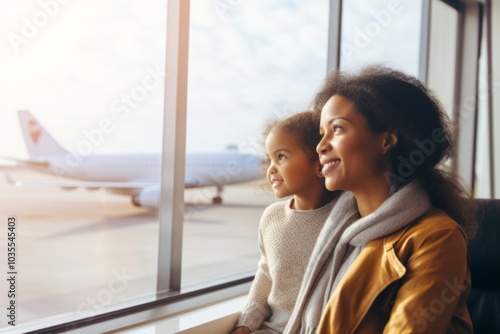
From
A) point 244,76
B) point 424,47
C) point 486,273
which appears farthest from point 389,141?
point 244,76

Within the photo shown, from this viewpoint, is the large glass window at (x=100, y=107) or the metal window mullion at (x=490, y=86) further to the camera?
the metal window mullion at (x=490, y=86)

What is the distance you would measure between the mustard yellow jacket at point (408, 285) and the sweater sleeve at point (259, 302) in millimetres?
485

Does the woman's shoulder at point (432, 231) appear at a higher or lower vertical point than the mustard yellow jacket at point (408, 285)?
higher

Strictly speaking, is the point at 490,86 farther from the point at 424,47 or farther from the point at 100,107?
the point at 100,107

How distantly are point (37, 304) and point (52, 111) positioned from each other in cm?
106

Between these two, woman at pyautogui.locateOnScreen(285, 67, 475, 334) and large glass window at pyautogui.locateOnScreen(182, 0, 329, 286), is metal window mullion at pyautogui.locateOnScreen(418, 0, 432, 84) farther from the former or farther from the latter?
woman at pyautogui.locateOnScreen(285, 67, 475, 334)

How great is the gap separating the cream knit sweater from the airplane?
0.25m

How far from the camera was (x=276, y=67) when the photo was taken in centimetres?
668

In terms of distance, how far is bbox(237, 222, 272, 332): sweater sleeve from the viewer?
160 cm

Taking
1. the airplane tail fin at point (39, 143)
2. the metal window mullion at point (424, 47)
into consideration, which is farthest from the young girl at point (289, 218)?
the metal window mullion at point (424, 47)

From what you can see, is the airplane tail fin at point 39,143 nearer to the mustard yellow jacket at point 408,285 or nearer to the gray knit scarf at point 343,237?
the gray knit scarf at point 343,237

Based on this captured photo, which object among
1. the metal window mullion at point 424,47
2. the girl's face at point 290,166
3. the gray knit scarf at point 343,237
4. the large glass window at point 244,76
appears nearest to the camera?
the gray knit scarf at point 343,237

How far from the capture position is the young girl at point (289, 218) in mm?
1555

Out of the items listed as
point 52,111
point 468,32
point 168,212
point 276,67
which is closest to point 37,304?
point 168,212
